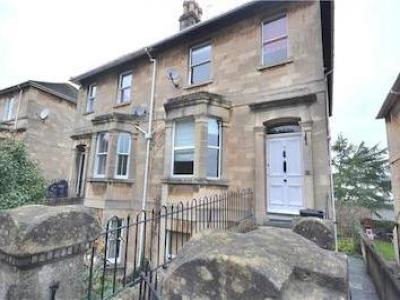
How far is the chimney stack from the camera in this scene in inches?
499

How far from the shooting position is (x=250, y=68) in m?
9.40

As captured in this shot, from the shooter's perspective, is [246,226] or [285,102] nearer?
[246,226]

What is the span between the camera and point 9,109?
65.3 feet

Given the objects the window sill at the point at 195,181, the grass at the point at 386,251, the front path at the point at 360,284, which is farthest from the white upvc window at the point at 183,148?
the grass at the point at 386,251

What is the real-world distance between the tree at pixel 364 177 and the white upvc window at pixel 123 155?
25.7 metres

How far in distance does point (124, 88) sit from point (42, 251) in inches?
499

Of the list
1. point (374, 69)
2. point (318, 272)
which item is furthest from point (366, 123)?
point (318, 272)

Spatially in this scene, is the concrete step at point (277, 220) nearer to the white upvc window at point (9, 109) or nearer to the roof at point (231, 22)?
the roof at point (231, 22)

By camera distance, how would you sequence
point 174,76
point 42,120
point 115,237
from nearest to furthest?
point 115,237 → point 174,76 → point 42,120

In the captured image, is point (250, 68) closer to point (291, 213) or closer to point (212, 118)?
point (212, 118)

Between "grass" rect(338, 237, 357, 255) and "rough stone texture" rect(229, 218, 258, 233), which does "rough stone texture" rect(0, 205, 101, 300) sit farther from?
"grass" rect(338, 237, 357, 255)

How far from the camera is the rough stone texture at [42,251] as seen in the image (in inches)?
63.0

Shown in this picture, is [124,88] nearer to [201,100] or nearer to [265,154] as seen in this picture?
[201,100]

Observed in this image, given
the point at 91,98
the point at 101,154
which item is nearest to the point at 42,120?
the point at 91,98
